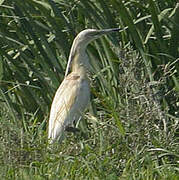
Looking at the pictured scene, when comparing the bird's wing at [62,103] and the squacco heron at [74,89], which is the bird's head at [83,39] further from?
the bird's wing at [62,103]

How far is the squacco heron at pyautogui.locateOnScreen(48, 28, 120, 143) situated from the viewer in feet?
21.5

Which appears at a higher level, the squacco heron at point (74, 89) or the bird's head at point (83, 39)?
the bird's head at point (83, 39)

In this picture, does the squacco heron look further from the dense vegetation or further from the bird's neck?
the dense vegetation

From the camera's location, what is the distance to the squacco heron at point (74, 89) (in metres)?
6.56

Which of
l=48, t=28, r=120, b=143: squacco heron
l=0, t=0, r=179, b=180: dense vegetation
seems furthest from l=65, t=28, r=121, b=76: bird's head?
l=0, t=0, r=179, b=180: dense vegetation

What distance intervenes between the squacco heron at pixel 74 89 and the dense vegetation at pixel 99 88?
4.3 inches

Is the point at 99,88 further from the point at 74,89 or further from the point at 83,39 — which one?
the point at 83,39

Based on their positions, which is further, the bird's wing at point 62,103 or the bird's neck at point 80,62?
the bird's neck at point 80,62

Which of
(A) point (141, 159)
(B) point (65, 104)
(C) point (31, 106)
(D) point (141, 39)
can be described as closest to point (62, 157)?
(A) point (141, 159)

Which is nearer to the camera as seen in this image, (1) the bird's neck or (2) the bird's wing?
(2) the bird's wing

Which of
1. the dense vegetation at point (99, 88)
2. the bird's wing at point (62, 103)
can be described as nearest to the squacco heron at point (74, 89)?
the bird's wing at point (62, 103)

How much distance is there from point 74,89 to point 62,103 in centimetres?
38

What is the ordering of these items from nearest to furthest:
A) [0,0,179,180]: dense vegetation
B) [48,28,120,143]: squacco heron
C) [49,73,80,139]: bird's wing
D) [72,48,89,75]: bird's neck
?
[0,0,179,180]: dense vegetation
[49,73,80,139]: bird's wing
[48,28,120,143]: squacco heron
[72,48,89,75]: bird's neck

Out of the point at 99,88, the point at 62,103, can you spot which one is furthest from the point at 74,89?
the point at 62,103
